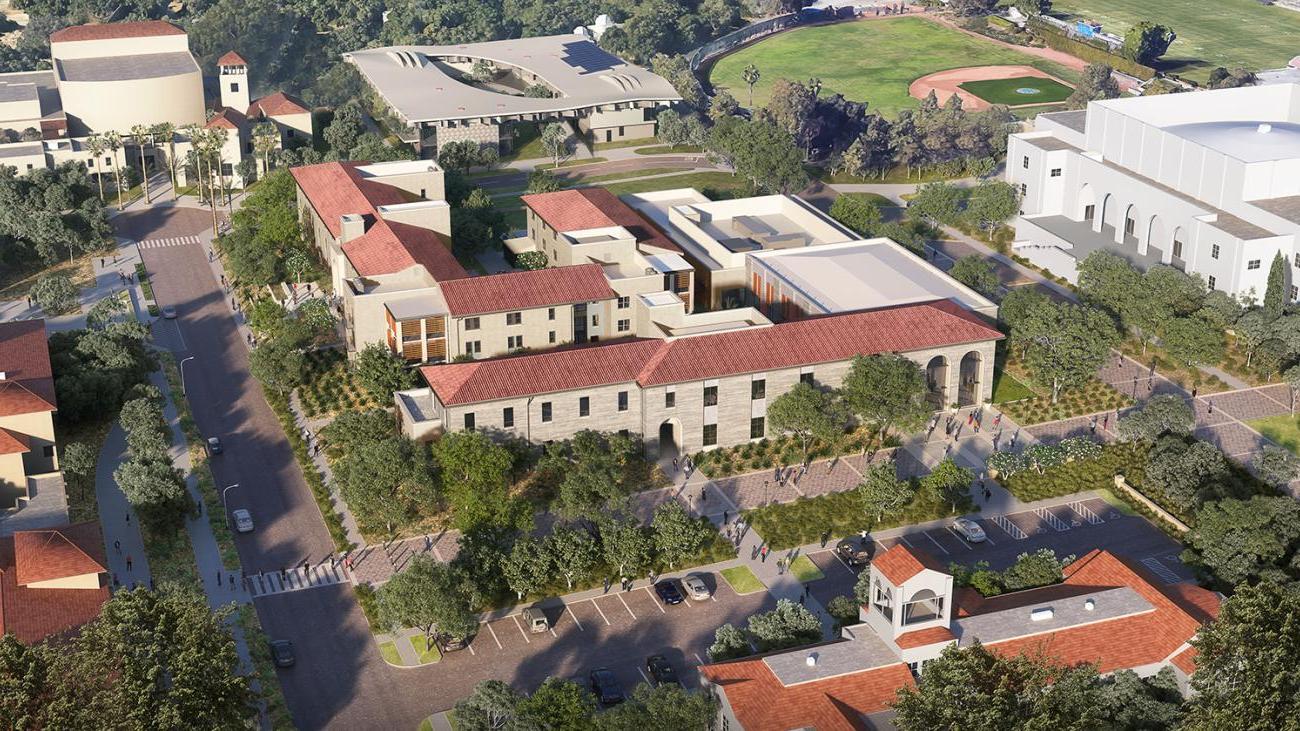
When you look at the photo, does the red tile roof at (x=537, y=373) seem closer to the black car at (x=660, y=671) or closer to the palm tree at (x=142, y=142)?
the black car at (x=660, y=671)

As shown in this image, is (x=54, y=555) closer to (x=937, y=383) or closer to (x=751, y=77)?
(x=937, y=383)

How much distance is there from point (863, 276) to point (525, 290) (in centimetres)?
2442

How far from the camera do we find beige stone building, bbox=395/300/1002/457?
92.1 m

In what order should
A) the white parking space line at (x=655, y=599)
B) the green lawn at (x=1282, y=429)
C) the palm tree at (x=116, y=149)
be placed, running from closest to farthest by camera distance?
the white parking space line at (x=655, y=599)
the green lawn at (x=1282, y=429)
the palm tree at (x=116, y=149)

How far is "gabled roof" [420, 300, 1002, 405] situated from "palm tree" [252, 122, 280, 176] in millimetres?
63484

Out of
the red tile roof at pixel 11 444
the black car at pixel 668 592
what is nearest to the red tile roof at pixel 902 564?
the black car at pixel 668 592

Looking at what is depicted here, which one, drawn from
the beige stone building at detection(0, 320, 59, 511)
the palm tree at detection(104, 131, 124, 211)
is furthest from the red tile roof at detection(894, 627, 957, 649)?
the palm tree at detection(104, 131, 124, 211)

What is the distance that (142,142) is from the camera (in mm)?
146000

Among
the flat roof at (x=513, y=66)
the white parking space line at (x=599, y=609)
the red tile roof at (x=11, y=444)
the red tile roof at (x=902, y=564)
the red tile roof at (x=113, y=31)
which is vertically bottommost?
the white parking space line at (x=599, y=609)

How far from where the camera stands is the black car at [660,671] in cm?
7331

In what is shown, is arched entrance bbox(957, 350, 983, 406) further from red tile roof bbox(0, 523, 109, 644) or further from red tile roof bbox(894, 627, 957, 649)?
red tile roof bbox(0, 523, 109, 644)

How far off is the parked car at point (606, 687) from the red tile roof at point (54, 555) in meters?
25.1

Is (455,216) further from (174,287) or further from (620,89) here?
(620,89)

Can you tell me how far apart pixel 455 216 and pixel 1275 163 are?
65302mm
